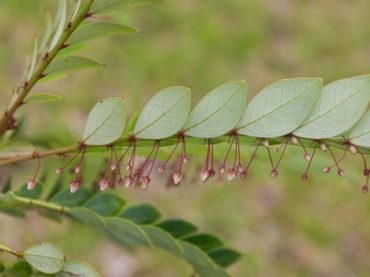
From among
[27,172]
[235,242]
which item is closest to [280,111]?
[27,172]

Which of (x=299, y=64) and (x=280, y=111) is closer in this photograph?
(x=280, y=111)

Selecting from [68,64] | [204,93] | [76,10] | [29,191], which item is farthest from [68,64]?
[204,93]

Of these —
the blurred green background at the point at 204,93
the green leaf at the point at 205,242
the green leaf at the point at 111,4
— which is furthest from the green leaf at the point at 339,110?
the blurred green background at the point at 204,93

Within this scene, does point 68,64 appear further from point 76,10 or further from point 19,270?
point 19,270

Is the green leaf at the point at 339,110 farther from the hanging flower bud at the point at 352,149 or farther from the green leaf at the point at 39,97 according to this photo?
the green leaf at the point at 39,97

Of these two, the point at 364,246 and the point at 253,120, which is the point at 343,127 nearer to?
the point at 253,120

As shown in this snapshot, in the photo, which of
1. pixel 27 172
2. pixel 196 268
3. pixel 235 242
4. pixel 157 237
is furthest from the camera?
pixel 235 242

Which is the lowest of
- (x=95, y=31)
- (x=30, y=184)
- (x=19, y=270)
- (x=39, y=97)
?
(x=19, y=270)
